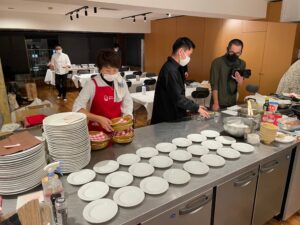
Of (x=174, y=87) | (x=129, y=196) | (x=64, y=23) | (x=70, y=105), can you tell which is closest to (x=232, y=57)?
(x=174, y=87)

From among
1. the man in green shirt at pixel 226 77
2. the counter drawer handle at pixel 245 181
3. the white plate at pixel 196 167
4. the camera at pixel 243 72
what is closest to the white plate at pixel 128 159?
the white plate at pixel 196 167

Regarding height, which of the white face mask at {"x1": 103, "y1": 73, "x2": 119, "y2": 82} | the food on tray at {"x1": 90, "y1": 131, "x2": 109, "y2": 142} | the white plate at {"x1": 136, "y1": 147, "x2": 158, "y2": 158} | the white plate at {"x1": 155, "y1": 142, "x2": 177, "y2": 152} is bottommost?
the white plate at {"x1": 136, "y1": 147, "x2": 158, "y2": 158}

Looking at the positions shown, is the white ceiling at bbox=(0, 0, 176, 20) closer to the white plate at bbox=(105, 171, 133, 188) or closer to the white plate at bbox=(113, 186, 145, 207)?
the white plate at bbox=(105, 171, 133, 188)

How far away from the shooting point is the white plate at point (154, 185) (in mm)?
1062

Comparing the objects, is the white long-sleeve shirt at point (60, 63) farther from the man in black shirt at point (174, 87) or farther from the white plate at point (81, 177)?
the white plate at point (81, 177)

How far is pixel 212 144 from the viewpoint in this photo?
155 centimetres

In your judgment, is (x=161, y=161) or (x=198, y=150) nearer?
(x=161, y=161)

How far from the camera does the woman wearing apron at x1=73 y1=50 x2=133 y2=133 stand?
1592mm

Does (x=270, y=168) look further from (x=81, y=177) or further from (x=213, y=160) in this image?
(x=81, y=177)

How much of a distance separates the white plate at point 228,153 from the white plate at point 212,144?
0.14 feet

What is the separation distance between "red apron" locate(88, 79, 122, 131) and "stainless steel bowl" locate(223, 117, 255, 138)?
885mm

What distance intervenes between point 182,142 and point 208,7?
2593 mm


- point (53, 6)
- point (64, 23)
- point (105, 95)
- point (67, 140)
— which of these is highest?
point (53, 6)

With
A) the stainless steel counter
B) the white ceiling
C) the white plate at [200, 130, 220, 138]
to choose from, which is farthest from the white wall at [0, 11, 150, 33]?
the white plate at [200, 130, 220, 138]
